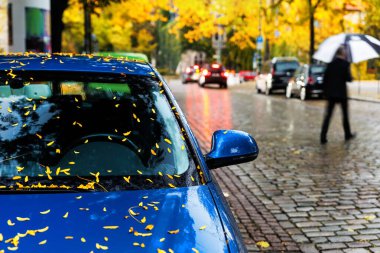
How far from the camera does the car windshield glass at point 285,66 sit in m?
31.6

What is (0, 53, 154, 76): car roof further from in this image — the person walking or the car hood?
the person walking

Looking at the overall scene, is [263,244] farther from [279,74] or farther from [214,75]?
[214,75]

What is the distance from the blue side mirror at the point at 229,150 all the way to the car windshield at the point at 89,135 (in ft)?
0.70

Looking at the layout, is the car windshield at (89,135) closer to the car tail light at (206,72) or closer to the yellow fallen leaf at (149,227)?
the yellow fallen leaf at (149,227)

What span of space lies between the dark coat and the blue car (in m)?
9.13

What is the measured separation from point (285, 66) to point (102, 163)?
96.3 ft

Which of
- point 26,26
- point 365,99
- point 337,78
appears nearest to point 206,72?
point 365,99

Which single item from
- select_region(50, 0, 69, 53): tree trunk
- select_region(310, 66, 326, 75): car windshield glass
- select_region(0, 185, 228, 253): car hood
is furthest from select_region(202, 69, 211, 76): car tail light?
select_region(0, 185, 228, 253): car hood

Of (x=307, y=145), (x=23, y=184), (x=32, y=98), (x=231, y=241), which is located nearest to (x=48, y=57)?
(x=32, y=98)

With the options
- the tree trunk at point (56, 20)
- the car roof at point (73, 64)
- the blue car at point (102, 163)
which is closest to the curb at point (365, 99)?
the tree trunk at point (56, 20)

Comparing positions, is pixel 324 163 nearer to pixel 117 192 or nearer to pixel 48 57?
pixel 48 57

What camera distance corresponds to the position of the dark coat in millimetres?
12367

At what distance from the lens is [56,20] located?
17.0 metres

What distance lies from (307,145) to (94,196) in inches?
364
